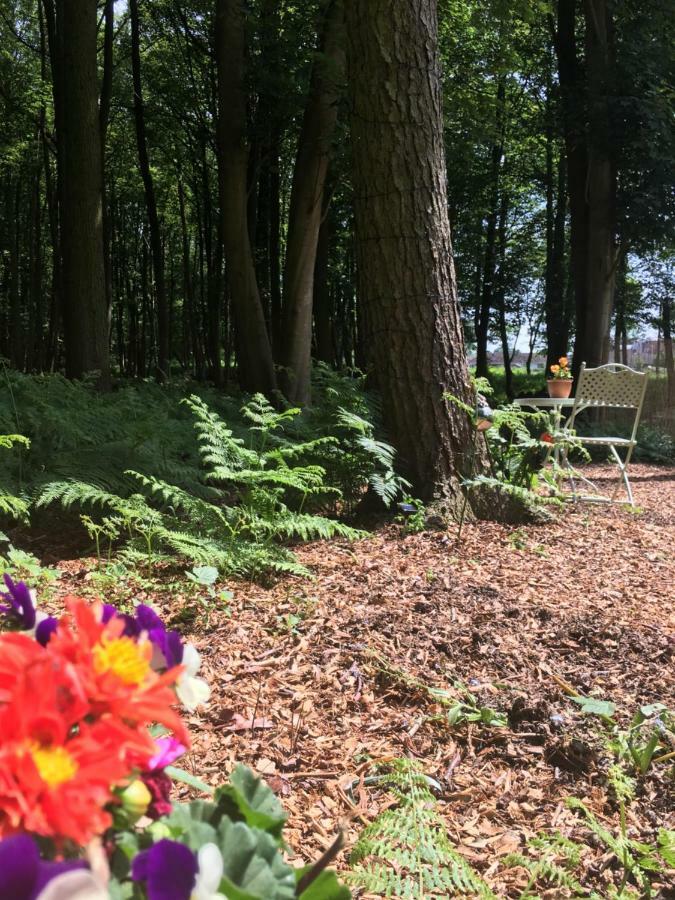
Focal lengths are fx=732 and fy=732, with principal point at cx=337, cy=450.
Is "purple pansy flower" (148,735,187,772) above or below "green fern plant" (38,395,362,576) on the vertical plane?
above

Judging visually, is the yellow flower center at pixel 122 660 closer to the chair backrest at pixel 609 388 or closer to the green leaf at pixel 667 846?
the green leaf at pixel 667 846

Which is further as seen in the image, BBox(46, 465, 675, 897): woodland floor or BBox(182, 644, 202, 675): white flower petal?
BBox(46, 465, 675, 897): woodland floor

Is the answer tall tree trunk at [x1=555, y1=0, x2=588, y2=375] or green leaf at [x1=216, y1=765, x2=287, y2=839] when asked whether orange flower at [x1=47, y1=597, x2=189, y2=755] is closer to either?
green leaf at [x1=216, y1=765, x2=287, y2=839]

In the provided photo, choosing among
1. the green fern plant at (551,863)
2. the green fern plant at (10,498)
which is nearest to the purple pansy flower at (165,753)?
the green fern plant at (551,863)

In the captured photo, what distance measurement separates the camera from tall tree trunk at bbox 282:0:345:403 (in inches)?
325

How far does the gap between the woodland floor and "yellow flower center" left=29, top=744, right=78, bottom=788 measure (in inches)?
39.5

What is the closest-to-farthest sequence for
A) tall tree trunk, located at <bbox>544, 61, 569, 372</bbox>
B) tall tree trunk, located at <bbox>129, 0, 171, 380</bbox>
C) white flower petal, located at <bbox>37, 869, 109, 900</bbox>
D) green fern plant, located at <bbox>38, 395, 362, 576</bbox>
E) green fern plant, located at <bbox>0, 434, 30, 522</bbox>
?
white flower petal, located at <bbox>37, 869, 109, 900</bbox>
green fern plant, located at <bbox>0, 434, 30, 522</bbox>
green fern plant, located at <bbox>38, 395, 362, 576</bbox>
tall tree trunk, located at <bbox>129, 0, 171, 380</bbox>
tall tree trunk, located at <bbox>544, 61, 569, 372</bbox>

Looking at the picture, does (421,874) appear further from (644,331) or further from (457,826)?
(644,331)

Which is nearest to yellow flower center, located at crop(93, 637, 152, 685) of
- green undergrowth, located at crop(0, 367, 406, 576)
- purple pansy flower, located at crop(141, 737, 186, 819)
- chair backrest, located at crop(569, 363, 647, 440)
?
purple pansy flower, located at crop(141, 737, 186, 819)

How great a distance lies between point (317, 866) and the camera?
28.8 inches

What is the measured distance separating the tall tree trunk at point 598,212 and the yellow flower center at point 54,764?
1272 centimetres

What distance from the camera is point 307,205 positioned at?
8836mm

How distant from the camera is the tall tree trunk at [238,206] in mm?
8664

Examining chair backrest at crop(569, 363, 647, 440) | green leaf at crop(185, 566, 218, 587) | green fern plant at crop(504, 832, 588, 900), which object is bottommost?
green fern plant at crop(504, 832, 588, 900)
